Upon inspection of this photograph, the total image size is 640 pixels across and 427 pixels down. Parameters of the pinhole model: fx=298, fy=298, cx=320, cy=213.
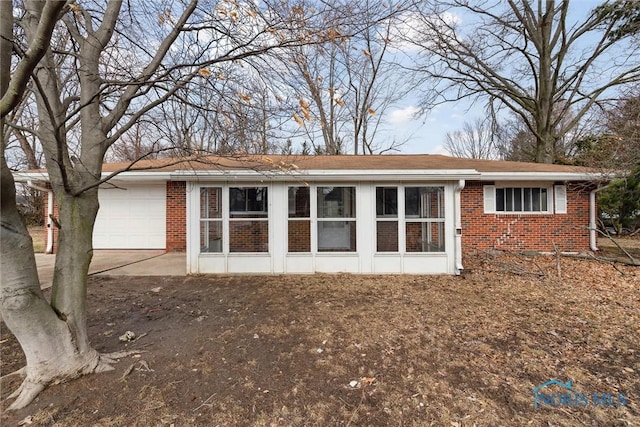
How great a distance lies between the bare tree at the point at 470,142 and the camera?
28523mm

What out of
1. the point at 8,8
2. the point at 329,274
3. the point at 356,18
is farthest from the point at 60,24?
the point at 329,274

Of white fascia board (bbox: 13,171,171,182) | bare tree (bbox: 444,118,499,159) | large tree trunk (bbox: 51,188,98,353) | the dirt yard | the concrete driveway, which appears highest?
bare tree (bbox: 444,118,499,159)

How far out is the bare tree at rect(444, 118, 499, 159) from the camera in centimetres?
2852

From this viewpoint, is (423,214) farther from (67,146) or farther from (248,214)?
(67,146)

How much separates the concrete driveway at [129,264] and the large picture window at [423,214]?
17.7ft

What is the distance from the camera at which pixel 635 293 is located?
5371 millimetres

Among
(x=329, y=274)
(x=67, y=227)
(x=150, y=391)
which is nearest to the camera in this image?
(x=150, y=391)

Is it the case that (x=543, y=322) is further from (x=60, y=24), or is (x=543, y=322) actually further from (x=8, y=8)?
(x=60, y=24)

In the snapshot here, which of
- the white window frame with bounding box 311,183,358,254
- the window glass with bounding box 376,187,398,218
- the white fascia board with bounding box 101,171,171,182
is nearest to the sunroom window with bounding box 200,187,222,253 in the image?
the white window frame with bounding box 311,183,358,254

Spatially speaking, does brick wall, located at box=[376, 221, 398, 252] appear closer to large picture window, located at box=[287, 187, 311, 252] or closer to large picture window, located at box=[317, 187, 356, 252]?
large picture window, located at box=[317, 187, 356, 252]

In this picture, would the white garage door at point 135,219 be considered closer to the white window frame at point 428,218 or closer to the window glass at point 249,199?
the window glass at point 249,199

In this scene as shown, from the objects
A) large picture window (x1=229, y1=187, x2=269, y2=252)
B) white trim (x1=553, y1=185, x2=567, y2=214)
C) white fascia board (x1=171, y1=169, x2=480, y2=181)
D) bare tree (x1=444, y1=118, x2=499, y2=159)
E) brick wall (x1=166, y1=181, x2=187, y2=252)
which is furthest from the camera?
bare tree (x1=444, y1=118, x2=499, y2=159)

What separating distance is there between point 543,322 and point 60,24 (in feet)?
24.7

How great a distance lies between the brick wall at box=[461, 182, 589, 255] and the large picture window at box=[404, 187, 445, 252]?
2611mm
